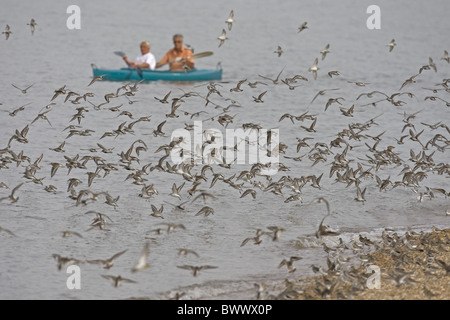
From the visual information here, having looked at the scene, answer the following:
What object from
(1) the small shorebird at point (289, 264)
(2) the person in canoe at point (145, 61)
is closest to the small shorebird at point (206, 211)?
(1) the small shorebird at point (289, 264)

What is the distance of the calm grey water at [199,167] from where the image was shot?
1566 cm

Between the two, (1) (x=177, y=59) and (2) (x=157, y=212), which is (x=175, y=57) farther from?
(2) (x=157, y=212)

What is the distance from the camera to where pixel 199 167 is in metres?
24.2

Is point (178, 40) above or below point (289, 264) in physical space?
above

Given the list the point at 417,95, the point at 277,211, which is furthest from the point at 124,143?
the point at 417,95

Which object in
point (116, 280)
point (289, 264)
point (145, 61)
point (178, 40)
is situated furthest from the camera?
point (145, 61)

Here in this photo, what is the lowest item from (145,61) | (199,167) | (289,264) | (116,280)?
(116,280)

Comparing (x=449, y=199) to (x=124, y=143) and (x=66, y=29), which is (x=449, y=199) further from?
(x=66, y=29)

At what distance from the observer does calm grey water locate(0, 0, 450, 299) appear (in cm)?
1566

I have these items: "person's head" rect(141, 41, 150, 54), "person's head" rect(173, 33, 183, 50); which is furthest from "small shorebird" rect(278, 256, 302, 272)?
"person's head" rect(141, 41, 150, 54)

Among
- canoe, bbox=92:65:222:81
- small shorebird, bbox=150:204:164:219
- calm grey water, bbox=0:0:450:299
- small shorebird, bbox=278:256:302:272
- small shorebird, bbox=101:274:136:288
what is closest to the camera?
small shorebird, bbox=101:274:136:288

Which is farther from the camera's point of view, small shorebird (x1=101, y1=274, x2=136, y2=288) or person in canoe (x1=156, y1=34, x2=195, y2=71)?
person in canoe (x1=156, y1=34, x2=195, y2=71)

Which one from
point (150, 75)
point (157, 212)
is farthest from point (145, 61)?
point (157, 212)

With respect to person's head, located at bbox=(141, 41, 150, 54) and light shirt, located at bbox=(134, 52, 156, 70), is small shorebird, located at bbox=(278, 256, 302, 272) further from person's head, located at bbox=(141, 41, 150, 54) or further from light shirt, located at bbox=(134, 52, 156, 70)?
light shirt, located at bbox=(134, 52, 156, 70)
